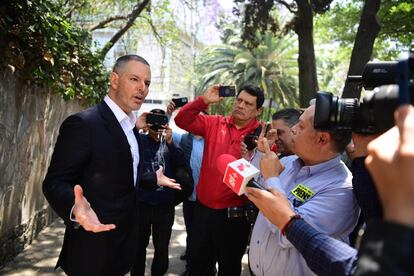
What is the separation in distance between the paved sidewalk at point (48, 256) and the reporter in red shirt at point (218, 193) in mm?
1263

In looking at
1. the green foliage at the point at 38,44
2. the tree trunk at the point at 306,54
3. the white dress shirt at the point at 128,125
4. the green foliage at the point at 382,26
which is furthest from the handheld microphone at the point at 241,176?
the green foliage at the point at 382,26

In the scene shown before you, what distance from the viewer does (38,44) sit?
3.82m

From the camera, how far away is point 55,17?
407 centimetres

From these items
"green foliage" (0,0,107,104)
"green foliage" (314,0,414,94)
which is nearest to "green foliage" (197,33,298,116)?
"green foliage" (314,0,414,94)

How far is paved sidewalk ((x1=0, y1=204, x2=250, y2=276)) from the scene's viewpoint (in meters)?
4.04

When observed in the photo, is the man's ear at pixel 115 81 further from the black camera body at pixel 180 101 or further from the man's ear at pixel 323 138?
the black camera body at pixel 180 101

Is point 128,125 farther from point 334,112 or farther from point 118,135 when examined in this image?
point 334,112

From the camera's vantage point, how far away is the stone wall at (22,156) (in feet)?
12.7

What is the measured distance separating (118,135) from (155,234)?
1903 millimetres

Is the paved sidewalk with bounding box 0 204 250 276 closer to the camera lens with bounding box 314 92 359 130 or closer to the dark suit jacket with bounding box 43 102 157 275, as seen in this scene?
the dark suit jacket with bounding box 43 102 157 275

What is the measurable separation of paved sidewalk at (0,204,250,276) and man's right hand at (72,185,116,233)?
2634 mm

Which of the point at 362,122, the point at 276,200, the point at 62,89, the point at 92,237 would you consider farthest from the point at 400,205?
the point at 62,89

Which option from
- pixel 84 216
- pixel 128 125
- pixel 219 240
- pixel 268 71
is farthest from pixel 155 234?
pixel 268 71

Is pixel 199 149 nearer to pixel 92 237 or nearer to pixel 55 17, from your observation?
pixel 55 17
